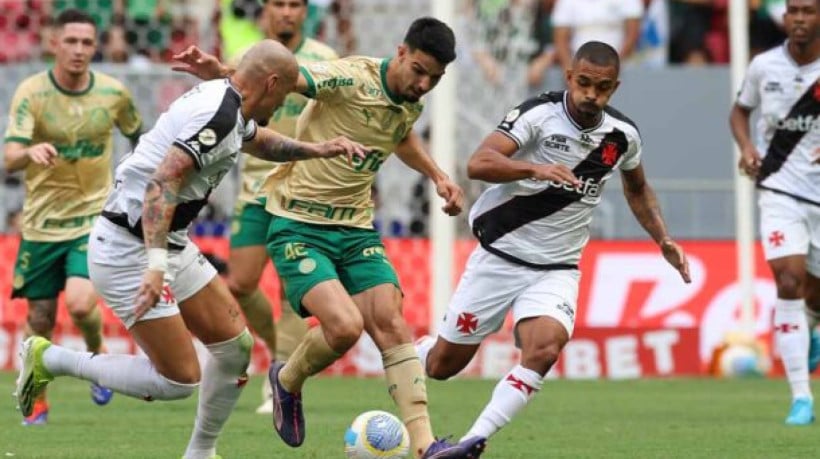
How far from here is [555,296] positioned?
9.05 m

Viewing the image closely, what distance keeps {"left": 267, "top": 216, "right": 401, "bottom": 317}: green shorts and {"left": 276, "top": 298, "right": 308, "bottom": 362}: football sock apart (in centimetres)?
292

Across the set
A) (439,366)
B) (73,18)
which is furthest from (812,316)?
(73,18)

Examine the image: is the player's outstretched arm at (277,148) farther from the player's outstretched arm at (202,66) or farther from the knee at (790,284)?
the knee at (790,284)

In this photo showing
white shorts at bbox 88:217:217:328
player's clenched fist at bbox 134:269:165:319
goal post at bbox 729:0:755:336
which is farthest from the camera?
goal post at bbox 729:0:755:336

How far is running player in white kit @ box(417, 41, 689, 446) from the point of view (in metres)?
8.88

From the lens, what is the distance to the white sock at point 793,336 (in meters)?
11.9

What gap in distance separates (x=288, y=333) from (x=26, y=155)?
231 cm

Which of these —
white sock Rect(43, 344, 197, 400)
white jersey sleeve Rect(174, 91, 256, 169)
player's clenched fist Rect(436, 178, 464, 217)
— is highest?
white jersey sleeve Rect(174, 91, 256, 169)

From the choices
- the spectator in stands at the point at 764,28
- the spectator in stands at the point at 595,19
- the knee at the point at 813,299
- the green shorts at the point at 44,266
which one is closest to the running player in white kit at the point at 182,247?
the green shorts at the point at 44,266

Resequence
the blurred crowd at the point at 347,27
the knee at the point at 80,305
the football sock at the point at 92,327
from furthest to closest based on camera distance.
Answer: the blurred crowd at the point at 347,27 → the football sock at the point at 92,327 → the knee at the point at 80,305

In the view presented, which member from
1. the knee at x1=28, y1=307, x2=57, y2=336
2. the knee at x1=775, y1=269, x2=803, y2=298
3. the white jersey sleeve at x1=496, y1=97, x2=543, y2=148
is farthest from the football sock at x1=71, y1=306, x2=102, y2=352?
the knee at x1=775, y1=269, x2=803, y2=298

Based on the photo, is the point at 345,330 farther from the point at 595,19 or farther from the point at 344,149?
the point at 595,19

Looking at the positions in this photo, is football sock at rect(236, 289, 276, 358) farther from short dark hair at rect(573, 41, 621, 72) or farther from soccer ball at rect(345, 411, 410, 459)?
short dark hair at rect(573, 41, 621, 72)

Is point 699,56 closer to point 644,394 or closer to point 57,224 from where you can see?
point 644,394
